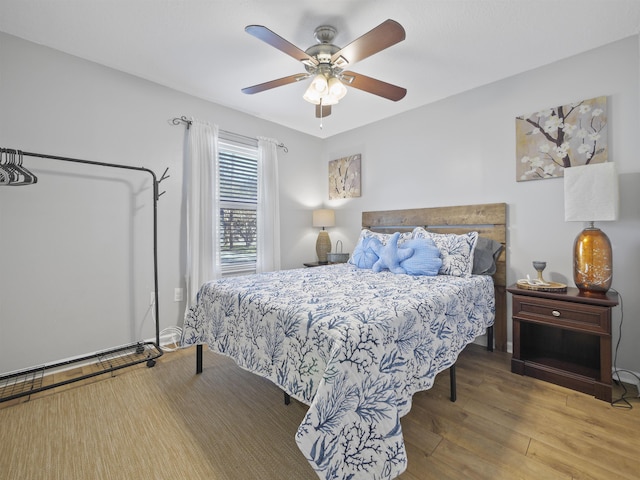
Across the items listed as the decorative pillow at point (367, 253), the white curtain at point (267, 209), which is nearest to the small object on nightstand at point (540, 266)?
the decorative pillow at point (367, 253)

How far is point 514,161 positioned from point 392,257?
1467mm

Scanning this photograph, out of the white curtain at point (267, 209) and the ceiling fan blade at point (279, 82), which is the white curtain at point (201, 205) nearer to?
the white curtain at point (267, 209)

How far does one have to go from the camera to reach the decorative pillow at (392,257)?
2.58 m

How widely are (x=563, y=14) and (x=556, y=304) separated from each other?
6.58 ft

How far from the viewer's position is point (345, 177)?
13.6ft

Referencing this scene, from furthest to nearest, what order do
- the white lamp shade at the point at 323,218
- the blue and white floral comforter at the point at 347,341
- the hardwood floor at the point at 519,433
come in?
the white lamp shade at the point at 323,218
the hardwood floor at the point at 519,433
the blue and white floral comforter at the point at 347,341

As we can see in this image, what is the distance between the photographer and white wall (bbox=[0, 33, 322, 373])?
2.13m

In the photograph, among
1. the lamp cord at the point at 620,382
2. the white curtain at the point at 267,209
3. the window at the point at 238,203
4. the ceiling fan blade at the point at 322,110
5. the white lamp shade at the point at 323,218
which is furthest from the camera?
the white lamp shade at the point at 323,218

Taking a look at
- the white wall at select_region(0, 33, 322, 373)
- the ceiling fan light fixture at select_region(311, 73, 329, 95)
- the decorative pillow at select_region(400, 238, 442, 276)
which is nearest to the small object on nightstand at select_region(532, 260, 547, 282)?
the decorative pillow at select_region(400, 238, 442, 276)

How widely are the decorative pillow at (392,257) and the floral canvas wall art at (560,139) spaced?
126 centimetres

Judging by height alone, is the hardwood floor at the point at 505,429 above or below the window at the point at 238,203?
below

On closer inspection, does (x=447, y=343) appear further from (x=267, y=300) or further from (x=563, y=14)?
(x=563, y=14)

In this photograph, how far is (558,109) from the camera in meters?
2.40

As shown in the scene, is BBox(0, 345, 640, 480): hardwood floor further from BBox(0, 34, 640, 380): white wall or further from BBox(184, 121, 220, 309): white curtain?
BBox(184, 121, 220, 309): white curtain
